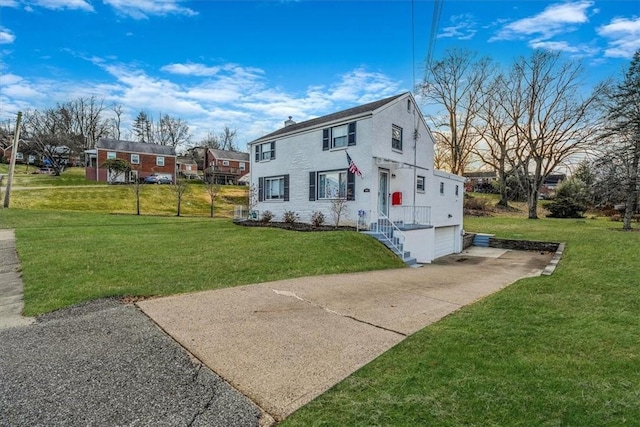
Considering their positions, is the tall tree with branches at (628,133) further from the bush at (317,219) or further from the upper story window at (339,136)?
the bush at (317,219)

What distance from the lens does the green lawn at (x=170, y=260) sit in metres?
6.70

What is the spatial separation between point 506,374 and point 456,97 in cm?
3638

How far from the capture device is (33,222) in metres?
18.6

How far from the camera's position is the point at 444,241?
17781 millimetres

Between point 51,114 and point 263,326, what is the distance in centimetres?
6810

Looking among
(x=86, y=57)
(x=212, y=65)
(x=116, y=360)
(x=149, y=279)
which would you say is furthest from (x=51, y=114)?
(x=116, y=360)

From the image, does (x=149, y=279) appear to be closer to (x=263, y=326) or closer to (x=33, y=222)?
(x=263, y=326)

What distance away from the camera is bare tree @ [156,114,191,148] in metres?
64.8

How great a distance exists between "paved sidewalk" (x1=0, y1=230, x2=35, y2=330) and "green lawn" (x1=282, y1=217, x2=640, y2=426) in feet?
16.0

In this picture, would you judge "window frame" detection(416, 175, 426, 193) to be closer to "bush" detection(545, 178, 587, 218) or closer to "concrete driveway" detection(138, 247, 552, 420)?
"concrete driveway" detection(138, 247, 552, 420)

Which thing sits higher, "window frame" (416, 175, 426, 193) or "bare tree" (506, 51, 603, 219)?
"bare tree" (506, 51, 603, 219)

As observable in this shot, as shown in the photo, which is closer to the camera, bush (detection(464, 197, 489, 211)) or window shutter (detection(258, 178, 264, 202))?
window shutter (detection(258, 178, 264, 202))

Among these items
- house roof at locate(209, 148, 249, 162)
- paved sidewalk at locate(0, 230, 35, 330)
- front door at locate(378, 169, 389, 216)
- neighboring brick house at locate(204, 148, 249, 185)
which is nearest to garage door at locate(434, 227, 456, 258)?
front door at locate(378, 169, 389, 216)

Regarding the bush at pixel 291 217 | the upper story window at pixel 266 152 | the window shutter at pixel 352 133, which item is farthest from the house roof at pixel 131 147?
the window shutter at pixel 352 133
